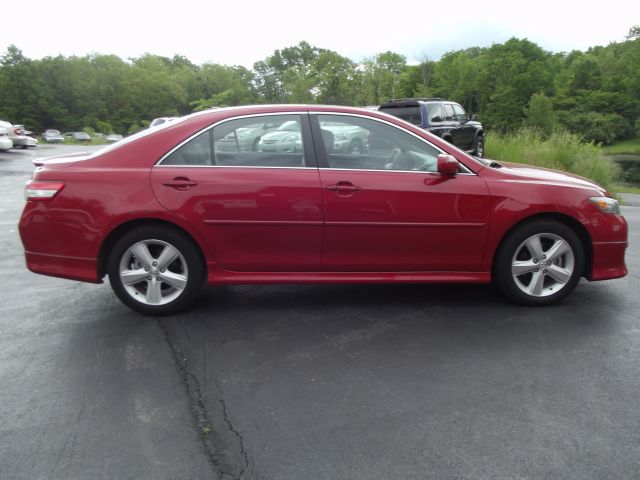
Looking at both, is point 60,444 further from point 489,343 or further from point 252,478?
point 489,343

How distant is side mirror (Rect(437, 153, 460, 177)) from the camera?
421 centimetres

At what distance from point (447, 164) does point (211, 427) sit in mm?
2567

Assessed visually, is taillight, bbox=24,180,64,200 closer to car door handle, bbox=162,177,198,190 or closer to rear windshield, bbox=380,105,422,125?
car door handle, bbox=162,177,198,190

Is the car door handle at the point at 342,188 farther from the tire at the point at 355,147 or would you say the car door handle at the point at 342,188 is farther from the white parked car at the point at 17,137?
the white parked car at the point at 17,137

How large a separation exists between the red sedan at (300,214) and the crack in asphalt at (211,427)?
1.00 meters

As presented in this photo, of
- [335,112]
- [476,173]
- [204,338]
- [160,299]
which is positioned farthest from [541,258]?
[160,299]

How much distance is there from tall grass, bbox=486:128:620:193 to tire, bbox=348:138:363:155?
1024 centimetres

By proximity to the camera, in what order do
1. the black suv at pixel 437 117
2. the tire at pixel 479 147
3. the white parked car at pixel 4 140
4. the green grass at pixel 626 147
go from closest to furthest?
the black suv at pixel 437 117
the tire at pixel 479 147
the white parked car at pixel 4 140
the green grass at pixel 626 147

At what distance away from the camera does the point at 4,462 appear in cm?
250

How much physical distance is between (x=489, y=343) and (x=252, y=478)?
6.68 ft

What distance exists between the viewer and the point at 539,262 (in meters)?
4.42

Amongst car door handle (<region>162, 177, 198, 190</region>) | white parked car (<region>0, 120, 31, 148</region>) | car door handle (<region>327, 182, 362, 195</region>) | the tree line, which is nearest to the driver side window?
car door handle (<region>327, 182, 362, 195</region>)

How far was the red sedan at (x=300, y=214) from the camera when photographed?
13.6ft

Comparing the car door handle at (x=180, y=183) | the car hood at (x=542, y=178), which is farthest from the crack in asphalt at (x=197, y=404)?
the car hood at (x=542, y=178)
